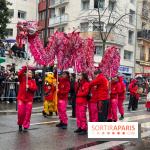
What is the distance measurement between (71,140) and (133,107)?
29.1 ft

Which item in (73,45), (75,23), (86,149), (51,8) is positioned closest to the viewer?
(86,149)

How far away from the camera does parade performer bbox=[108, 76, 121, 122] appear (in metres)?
10.3

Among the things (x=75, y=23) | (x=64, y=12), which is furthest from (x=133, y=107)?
(x=64, y=12)

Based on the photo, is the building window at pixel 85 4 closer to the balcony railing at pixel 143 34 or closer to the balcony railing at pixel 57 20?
the balcony railing at pixel 57 20

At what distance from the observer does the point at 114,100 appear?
34.0 ft

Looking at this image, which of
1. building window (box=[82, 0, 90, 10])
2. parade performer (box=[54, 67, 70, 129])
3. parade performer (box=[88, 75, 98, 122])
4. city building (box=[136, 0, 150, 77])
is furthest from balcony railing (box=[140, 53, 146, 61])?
parade performer (box=[88, 75, 98, 122])

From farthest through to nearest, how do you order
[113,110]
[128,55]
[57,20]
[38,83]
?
[57,20] < [128,55] < [38,83] < [113,110]

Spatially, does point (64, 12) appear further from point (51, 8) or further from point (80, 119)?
point (80, 119)

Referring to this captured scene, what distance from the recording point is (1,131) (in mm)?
8195

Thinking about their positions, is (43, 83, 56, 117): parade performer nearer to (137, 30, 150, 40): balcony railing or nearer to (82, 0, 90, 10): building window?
(82, 0, 90, 10): building window

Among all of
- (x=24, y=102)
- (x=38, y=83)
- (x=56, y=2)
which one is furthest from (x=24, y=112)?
(x=56, y=2)

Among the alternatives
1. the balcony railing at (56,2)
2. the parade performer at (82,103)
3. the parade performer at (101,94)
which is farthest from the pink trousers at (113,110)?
the balcony railing at (56,2)

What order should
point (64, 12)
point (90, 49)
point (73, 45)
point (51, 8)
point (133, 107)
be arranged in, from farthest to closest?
point (51, 8)
point (64, 12)
point (133, 107)
point (90, 49)
point (73, 45)

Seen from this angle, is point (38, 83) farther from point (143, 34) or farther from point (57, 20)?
point (143, 34)
